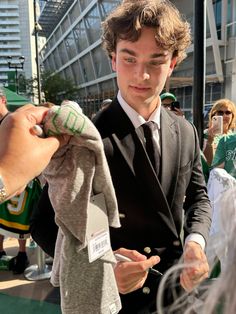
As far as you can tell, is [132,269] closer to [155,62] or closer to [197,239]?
[197,239]

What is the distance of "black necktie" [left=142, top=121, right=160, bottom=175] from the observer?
4.25ft

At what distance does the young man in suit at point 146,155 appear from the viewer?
4.02ft

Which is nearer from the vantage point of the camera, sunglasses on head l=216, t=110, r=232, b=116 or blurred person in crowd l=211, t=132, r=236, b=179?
blurred person in crowd l=211, t=132, r=236, b=179

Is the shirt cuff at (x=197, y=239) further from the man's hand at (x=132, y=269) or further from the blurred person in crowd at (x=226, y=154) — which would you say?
the blurred person in crowd at (x=226, y=154)

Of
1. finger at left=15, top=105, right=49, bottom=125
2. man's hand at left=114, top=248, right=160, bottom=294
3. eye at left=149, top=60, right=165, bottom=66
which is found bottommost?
man's hand at left=114, top=248, right=160, bottom=294

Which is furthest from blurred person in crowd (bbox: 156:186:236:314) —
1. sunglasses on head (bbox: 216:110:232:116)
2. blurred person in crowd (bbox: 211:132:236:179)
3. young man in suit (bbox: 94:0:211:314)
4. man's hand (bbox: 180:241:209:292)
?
sunglasses on head (bbox: 216:110:232:116)

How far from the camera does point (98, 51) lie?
1427 inches

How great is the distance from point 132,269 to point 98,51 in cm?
3705

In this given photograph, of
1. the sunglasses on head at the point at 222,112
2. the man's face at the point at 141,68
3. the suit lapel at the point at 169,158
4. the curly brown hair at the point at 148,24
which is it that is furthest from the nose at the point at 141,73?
the sunglasses on head at the point at 222,112

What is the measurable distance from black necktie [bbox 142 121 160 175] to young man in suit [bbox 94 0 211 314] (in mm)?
17

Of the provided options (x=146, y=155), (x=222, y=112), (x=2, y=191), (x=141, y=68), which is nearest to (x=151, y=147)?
(x=146, y=155)

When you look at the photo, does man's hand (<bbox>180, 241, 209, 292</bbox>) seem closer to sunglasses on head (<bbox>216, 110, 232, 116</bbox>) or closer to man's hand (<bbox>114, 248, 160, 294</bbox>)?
man's hand (<bbox>114, 248, 160, 294</bbox>)

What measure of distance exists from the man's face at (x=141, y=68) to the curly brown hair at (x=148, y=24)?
24 mm

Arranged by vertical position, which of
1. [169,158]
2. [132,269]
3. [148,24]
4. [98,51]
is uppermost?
[98,51]
